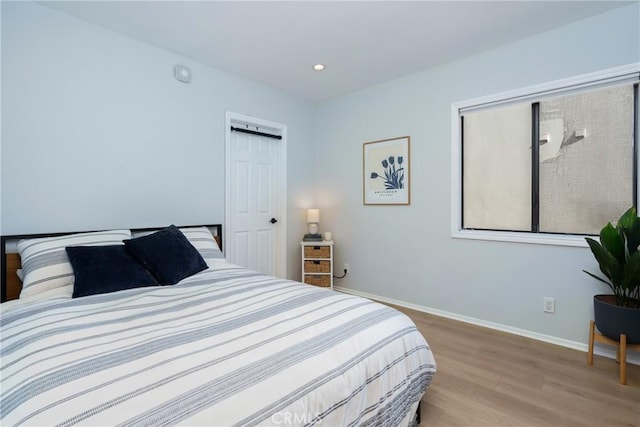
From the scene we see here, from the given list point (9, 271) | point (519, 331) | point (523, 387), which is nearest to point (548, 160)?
point (519, 331)

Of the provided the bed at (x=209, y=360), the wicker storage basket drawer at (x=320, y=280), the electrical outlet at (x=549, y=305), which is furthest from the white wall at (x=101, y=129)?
the electrical outlet at (x=549, y=305)

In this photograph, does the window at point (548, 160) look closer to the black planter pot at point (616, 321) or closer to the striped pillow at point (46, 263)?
the black planter pot at point (616, 321)

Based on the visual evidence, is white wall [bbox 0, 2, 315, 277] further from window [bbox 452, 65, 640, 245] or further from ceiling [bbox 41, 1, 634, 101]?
window [bbox 452, 65, 640, 245]

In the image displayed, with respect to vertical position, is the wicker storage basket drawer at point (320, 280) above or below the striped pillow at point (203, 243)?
below

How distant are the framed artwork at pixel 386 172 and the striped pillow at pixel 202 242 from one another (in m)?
1.92

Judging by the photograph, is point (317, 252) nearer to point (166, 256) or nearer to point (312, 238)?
point (312, 238)

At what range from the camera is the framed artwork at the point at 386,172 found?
11.0 ft

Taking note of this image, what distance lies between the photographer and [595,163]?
237 centimetres

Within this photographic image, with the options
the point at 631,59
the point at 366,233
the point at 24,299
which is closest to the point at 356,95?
the point at 366,233

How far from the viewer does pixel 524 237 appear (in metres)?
2.58

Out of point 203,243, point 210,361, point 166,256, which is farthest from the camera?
point 203,243

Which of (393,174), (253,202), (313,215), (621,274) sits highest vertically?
(393,174)

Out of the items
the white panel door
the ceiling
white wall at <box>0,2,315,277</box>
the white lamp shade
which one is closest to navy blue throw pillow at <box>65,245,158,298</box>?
white wall at <box>0,2,315,277</box>

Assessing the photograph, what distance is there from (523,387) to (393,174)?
2.25m
